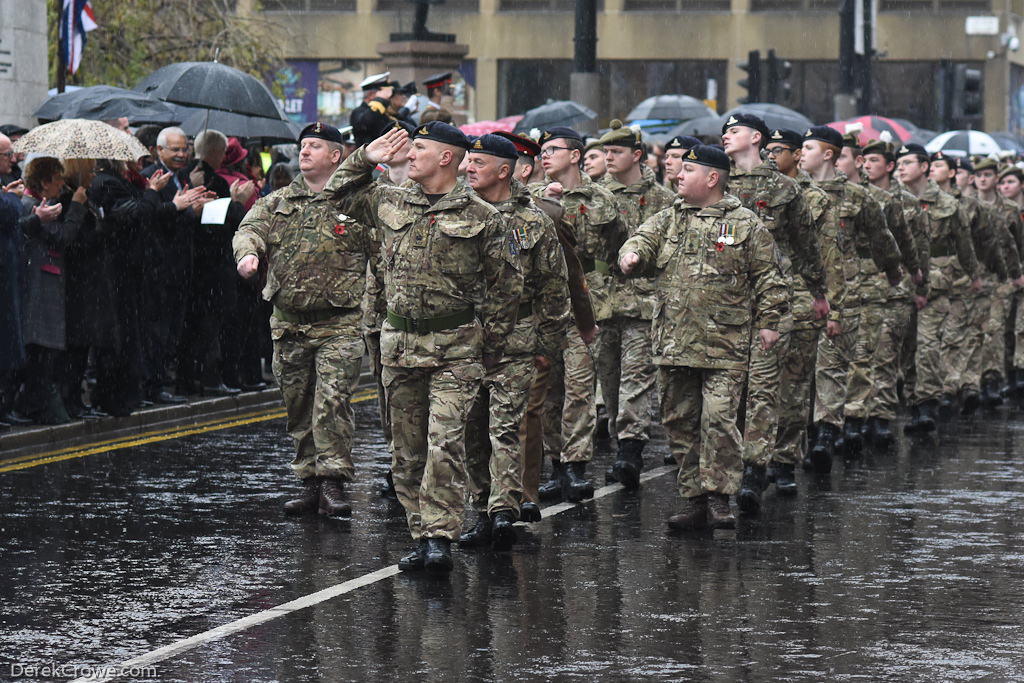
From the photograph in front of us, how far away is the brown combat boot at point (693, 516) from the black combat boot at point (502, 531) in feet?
3.50

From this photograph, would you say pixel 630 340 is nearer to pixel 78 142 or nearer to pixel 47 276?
pixel 78 142

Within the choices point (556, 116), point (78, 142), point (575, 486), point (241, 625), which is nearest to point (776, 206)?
point (575, 486)

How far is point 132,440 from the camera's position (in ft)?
45.2

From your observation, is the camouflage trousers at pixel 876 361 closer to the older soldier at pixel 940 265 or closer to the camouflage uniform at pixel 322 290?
the older soldier at pixel 940 265

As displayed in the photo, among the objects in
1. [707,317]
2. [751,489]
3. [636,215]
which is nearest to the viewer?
[707,317]

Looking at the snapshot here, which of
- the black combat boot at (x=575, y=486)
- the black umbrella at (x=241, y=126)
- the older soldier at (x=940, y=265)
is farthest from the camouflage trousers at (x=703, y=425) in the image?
the black umbrella at (x=241, y=126)

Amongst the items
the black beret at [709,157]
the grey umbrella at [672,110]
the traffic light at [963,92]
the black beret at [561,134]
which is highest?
the traffic light at [963,92]

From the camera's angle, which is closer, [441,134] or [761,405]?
[441,134]

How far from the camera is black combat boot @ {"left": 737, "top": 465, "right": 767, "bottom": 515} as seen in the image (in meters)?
10.8

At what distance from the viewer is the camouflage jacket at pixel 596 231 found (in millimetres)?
12008

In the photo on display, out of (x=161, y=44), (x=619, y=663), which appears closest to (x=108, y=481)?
(x=619, y=663)

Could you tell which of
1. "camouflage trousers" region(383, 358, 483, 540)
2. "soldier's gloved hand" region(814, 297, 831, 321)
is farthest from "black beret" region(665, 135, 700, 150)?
"camouflage trousers" region(383, 358, 483, 540)

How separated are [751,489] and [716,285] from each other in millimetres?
1367

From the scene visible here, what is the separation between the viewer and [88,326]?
13.7m
